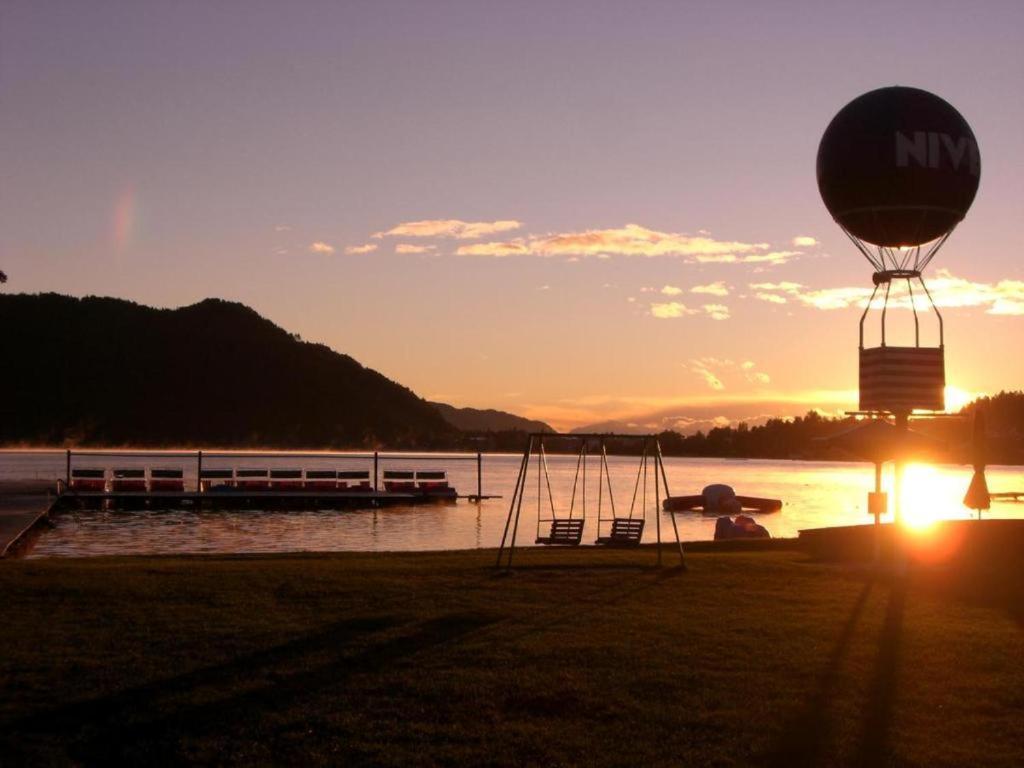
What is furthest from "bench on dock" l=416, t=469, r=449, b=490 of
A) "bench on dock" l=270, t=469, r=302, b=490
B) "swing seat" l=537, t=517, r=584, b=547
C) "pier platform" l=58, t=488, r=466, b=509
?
"swing seat" l=537, t=517, r=584, b=547

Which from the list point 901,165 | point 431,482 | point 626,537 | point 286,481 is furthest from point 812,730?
point 431,482

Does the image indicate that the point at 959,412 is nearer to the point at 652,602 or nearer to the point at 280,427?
the point at 652,602

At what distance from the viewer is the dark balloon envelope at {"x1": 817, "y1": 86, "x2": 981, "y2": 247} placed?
790 inches

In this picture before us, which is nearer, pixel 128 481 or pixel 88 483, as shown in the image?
pixel 88 483

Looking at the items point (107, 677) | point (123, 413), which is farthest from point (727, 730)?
point (123, 413)

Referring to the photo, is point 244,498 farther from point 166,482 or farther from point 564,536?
point 564,536

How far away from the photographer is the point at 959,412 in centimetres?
2203

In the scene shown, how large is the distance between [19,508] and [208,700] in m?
33.4

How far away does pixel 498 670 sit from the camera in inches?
462

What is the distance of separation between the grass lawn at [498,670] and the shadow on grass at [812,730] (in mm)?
31

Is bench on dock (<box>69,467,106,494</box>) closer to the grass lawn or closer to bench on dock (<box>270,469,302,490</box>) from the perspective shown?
bench on dock (<box>270,469,302,490</box>)

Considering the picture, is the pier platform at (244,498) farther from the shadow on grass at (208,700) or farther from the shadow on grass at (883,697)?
the shadow on grass at (883,697)

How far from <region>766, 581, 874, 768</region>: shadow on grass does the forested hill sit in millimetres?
147174

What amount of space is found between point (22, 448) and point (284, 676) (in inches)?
5411
